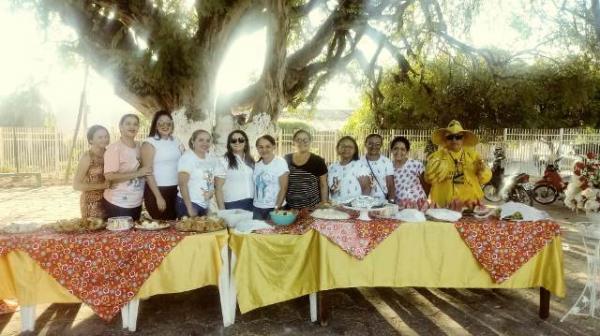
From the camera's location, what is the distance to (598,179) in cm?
388

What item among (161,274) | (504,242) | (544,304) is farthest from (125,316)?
(544,304)

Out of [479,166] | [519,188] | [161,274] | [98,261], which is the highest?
[479,166]

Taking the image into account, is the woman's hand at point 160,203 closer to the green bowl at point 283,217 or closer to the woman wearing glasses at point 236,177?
the woman wearing glasses at point 236,177

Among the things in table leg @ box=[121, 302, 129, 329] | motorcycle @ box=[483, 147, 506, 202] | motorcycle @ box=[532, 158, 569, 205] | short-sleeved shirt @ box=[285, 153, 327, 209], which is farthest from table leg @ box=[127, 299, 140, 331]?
motorcycle @ box=[532, 158, 569, 205]

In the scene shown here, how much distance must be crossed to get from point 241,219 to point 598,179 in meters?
3.03

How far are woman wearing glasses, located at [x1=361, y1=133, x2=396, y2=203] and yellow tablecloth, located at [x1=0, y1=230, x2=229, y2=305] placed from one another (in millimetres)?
1717

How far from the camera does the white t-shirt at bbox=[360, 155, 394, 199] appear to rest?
4664mm

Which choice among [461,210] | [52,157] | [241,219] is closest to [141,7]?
[241,219]

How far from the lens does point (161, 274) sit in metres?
3.55

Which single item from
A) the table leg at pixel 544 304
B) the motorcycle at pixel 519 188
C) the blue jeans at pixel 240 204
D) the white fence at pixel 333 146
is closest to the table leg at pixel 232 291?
the blue jeans at pixel 240 204

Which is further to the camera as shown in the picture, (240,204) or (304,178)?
(304,178)

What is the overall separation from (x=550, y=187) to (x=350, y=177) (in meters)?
7.80

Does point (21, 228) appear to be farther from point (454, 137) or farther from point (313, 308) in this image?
point (454, 137)

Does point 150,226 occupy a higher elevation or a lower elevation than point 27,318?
higher
